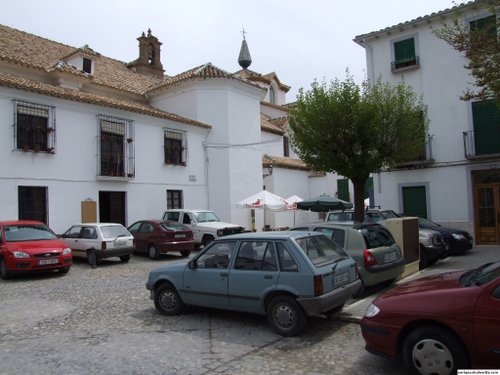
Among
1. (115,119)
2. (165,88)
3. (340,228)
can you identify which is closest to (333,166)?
(340,228)

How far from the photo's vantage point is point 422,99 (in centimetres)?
1633

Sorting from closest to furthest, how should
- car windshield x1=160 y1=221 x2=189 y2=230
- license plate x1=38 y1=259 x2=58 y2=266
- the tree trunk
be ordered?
1. license plate x1=38 y1=259 x2=58 y2=266
2. the tree trunk
3. car windshield x1=160 y1=221 x2=189 y2=230

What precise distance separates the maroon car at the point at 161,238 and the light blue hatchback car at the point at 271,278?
24.2ft

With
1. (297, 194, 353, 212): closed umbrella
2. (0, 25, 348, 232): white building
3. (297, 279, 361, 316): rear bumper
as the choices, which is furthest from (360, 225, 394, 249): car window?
(0, 25, 348, 232): white building

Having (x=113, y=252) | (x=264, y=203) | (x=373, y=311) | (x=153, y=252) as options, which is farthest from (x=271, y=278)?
(x=264, y=203)

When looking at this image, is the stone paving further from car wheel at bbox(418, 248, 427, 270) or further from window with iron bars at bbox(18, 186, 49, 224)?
window with iron bars at bbox(18, 186, 49, 224)

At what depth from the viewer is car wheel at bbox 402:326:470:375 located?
3.92 meters

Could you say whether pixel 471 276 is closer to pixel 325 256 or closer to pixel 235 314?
pixel 325 256

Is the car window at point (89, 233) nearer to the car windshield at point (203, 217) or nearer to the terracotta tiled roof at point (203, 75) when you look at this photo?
the car windshield at point (203, 217)

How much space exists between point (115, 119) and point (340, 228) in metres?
12.8

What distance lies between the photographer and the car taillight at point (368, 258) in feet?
24.1

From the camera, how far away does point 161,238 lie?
14328mm

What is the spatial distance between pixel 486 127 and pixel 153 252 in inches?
516

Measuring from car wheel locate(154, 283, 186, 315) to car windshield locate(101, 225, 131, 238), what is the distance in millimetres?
6671
